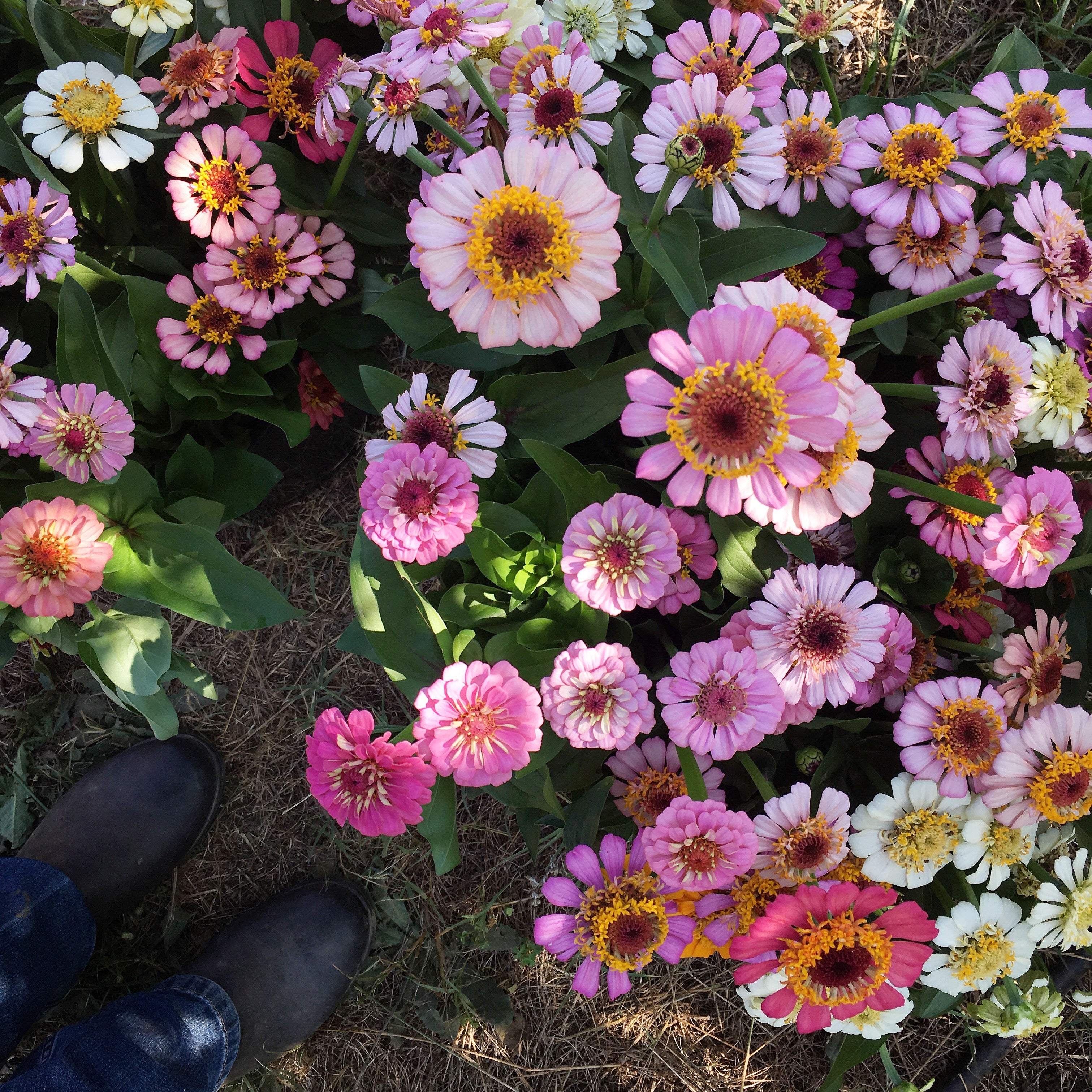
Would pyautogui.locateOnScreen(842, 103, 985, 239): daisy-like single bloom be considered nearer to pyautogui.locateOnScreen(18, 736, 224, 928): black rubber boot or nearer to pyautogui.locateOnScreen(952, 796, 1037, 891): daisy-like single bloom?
pyautogui.locateOnScreen(952, 796, 1037, 891): daisy-like single bloom

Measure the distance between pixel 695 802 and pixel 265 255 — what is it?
940 millimetres

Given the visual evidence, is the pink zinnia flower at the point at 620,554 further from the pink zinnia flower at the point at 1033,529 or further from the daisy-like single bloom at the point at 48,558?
the daisy-like single bloom at the point at 48,558

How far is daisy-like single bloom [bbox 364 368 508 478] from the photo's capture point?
1.04 meters

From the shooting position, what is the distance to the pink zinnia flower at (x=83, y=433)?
108cm

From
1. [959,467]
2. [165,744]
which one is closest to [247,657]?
[165,744]

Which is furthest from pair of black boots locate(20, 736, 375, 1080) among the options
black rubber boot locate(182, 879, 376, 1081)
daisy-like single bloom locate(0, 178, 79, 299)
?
daisy-like single bloom locate(0, 178, 79, 299)

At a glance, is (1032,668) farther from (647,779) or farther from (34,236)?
(34,236)

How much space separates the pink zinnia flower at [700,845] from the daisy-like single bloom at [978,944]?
0.32 meters

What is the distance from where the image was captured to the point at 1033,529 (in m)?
1.01

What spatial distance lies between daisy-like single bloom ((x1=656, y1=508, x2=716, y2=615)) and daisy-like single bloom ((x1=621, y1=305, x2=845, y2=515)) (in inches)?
11.7

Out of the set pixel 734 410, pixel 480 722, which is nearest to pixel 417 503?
pixel 480 722

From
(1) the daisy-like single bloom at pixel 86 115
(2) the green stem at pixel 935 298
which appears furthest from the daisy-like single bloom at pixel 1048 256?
(1) the daisy-like single bloom at pixel 86 115

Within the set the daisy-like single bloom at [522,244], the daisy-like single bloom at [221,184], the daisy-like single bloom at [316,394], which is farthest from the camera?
the daisy-like single bloom at [316,394]

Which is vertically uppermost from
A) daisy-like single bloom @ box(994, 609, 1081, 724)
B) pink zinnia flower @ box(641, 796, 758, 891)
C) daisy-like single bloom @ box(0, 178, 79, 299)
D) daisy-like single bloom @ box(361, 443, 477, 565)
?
daisy-like single bloom @ box(0, 178, 79, 299)
